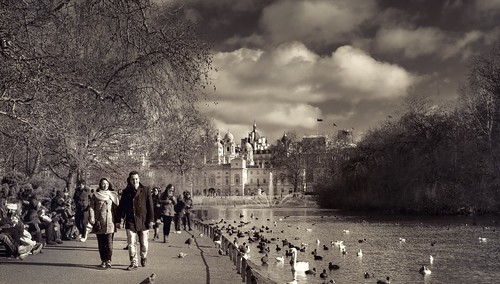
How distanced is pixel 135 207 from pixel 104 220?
85 cm

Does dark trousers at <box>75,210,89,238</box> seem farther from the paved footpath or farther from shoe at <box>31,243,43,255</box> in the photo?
shoe at <box>31,243,43,255</box>

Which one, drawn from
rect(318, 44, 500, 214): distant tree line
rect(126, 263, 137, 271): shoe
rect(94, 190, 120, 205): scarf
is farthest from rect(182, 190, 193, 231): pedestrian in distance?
rect(318, 44, 500, 214): distant tree line

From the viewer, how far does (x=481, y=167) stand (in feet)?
155

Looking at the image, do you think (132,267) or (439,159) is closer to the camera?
(132,267)

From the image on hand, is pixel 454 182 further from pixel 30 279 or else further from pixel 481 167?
pixel 30 279

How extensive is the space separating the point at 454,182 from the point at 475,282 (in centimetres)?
3363

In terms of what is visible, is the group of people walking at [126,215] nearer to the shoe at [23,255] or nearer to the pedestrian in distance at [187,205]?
the shoe at [23,255]

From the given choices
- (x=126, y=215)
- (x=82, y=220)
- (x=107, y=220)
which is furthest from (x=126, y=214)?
(x=82, y=220)

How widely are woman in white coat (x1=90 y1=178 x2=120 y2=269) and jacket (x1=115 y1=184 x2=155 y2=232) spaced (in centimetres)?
29

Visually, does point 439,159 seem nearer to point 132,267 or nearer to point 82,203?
point 82,203

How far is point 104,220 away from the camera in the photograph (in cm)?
1297

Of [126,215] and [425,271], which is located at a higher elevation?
[126,215]

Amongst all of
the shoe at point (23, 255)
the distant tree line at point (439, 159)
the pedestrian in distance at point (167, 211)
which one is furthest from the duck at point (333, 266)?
the distant tree line at point (439, 159)

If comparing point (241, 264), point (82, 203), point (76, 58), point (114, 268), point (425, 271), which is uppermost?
point (76, 58)
